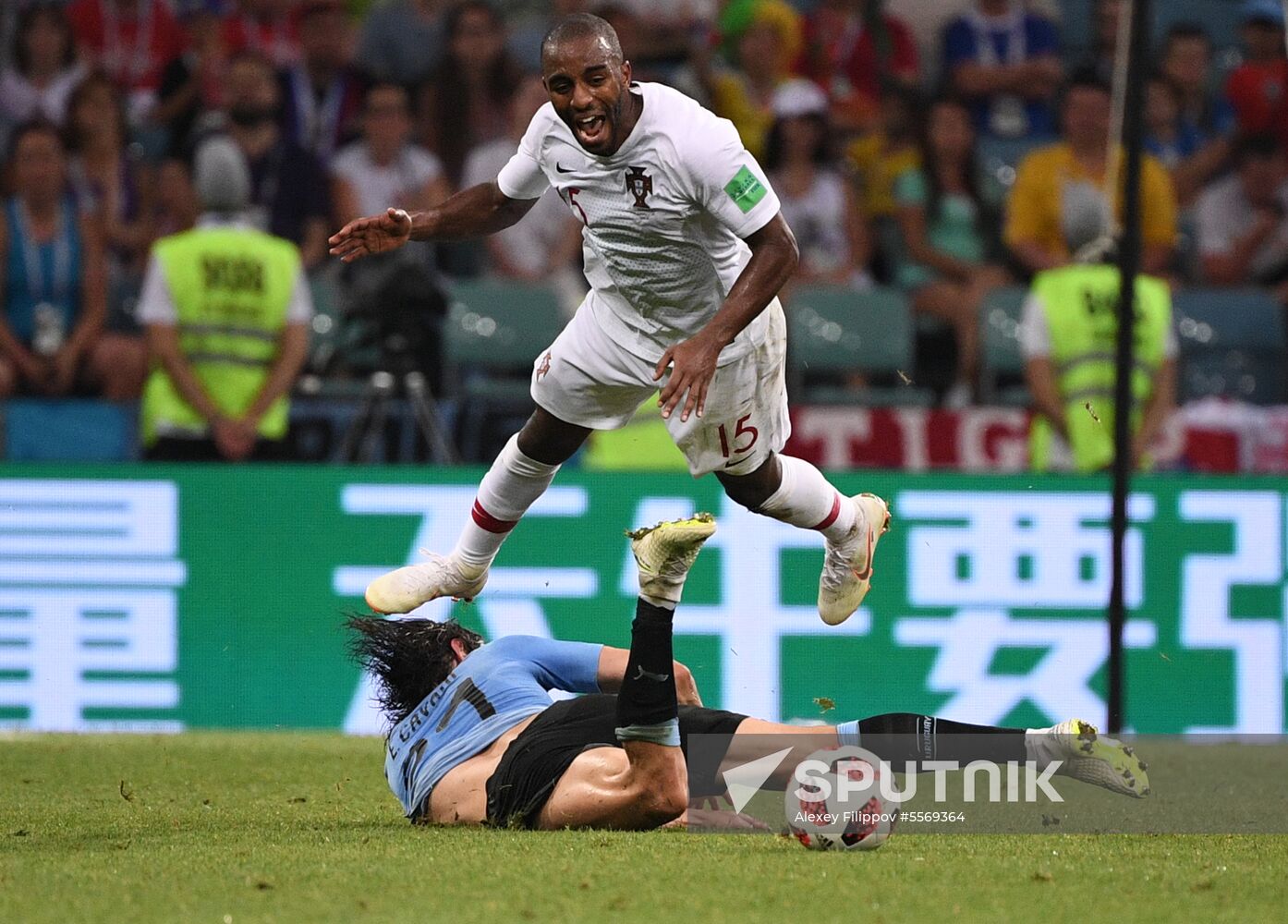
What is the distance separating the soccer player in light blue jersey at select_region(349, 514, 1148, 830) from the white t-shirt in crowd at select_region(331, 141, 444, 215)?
231 inches

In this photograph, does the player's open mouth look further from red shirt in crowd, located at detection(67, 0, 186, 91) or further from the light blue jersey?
red shirt in crowd, located at detection(67, 0, 186, 91)

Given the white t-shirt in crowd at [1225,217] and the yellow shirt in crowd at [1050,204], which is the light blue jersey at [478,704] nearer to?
the yellow shirt in crowd at [1050,204]

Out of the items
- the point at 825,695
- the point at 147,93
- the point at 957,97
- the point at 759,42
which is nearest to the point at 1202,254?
the point at 957,97

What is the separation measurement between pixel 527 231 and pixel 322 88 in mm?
1646

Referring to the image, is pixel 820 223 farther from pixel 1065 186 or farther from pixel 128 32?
pixel 128 32

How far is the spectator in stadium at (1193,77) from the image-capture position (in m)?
13.0

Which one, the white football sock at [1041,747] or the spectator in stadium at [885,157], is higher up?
the spectator in stadium at [885,157]

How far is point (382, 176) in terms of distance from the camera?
38.0 ft

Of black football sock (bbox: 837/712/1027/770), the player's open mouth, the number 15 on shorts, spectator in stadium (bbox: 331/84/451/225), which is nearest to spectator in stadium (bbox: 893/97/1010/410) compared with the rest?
spectator in stadium (bbox: 331/84/451/225)

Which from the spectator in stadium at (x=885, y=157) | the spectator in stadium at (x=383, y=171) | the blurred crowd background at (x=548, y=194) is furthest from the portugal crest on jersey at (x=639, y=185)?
the spectator in stadium at (x=885, y=157)

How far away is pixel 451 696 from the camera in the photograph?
5891 mm

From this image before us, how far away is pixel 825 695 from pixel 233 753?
9.18ft

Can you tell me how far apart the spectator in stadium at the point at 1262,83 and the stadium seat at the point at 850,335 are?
11.6 feet

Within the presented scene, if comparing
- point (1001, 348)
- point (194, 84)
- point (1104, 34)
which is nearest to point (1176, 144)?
point (1104, 34)
